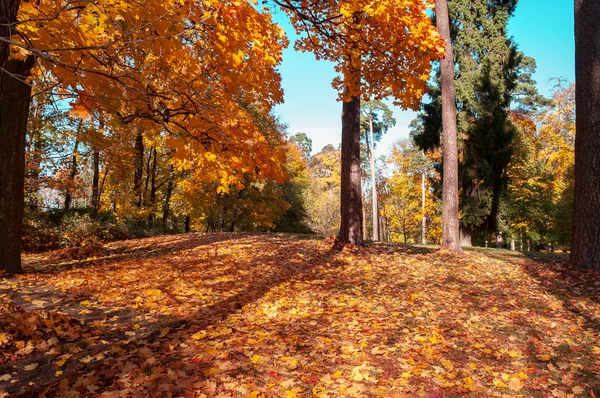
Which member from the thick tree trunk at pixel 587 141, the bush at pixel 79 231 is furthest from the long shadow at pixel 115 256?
the thick tree trunk at pixel 587 141

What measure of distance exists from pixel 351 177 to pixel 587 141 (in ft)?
15.5

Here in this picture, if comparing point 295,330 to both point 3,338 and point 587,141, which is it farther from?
point 587,141

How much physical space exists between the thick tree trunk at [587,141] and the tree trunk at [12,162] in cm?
1031

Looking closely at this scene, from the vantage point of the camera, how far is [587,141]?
22.6 feet

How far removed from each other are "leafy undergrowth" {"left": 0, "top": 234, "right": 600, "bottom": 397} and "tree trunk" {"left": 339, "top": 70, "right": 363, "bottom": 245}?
1.76 m

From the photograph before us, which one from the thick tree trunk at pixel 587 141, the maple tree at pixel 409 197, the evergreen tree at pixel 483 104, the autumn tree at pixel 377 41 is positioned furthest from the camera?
the maple tree at pixel 409 197

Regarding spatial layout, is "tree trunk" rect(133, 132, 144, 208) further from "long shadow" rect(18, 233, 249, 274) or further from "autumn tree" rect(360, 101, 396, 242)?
"autumn tree" rect(360, 101, 396, 242)

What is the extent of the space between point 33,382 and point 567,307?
21.1ft

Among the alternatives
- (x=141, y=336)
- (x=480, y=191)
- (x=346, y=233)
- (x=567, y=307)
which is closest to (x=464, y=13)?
(x=480, y=191)

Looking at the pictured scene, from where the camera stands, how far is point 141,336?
146 inches

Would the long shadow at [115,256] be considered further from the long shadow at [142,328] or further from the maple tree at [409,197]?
the maple tree at [409,197]

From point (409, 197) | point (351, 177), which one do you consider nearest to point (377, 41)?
point (351, 177)

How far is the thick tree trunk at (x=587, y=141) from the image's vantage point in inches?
265

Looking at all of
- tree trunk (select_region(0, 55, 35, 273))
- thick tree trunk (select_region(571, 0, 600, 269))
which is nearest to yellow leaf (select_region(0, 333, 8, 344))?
tree trunk (select_region(0, 55, 35, 273))
